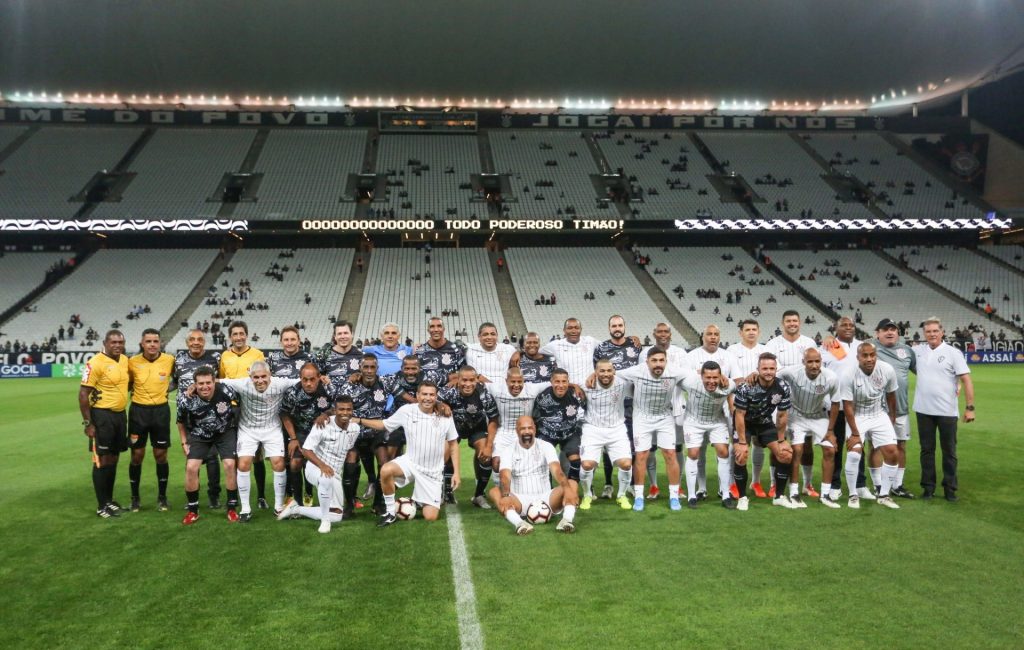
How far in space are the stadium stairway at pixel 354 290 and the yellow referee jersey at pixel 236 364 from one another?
30629 mm

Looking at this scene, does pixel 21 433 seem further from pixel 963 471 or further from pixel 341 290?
pixel 341 290

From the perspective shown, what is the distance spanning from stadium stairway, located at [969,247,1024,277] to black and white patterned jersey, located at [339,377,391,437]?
Answer: 171ft

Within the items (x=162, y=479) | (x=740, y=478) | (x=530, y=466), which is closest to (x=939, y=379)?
(x=740, y=478)

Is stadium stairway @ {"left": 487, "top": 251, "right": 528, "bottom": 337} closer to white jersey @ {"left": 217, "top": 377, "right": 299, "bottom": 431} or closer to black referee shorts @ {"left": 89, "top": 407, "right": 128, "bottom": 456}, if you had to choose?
white jersey @ {"left": 217, "top": 377, "right": 299, "bottom": 431}

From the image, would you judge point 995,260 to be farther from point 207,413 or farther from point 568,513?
point 207,413

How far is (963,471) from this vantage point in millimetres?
11125

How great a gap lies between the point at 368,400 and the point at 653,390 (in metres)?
3.84

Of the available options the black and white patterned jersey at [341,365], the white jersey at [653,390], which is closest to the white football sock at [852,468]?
the white jersey at [653,390]

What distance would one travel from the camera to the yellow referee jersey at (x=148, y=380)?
9109 mm

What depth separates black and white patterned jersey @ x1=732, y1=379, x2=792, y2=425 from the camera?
9.08 metres

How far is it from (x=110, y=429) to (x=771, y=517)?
8.46 meters

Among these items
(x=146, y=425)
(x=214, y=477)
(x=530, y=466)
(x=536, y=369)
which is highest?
(x=536, y=369)

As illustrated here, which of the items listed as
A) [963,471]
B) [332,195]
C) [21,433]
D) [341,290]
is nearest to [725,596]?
[963,471]

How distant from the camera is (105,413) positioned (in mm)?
8875
